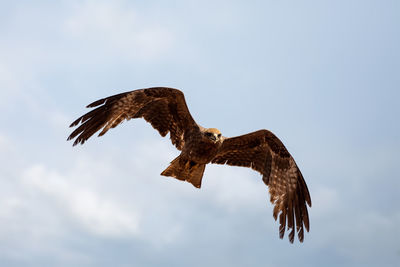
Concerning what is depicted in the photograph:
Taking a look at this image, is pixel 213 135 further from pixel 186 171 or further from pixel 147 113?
pixel 147 113

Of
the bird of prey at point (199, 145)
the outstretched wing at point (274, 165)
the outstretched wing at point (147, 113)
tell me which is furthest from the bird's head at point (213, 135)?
the outstretched wing at point (274, 165)

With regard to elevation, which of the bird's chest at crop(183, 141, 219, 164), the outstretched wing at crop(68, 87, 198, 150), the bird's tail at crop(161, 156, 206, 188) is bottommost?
the bird's tail at crop(161, 156, 206, 188)

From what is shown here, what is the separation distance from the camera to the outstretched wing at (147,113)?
30.2 ft

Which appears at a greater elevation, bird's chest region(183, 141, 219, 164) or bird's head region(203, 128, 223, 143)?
bird's head region(203, 128, 223, 143)

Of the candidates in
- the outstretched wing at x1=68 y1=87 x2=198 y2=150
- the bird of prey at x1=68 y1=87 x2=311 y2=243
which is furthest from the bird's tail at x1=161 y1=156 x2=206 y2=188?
the outstretched wing at x1=68 y1=87 x2=198 y2=150

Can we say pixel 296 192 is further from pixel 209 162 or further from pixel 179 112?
pixel 179 112

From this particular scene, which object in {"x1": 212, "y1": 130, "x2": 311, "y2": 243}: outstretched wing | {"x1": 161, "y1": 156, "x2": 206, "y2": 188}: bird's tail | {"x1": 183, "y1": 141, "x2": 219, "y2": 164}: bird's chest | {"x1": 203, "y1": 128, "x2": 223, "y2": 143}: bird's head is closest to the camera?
{"x1": 203, "y1": 128, "x2": 223, "y2": 143}: bird's head

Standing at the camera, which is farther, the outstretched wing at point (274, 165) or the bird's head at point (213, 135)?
the outstretched wing at point (274, 165)

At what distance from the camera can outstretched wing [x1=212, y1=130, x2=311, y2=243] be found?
33.3 ft

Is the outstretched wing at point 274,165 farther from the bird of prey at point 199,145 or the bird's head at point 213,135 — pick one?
the bird's head at point 213,135

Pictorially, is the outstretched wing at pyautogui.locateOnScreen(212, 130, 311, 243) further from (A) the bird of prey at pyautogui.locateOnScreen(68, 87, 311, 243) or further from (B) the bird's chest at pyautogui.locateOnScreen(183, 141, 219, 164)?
(B) the bird's chest at pyautogui.locateOnScreen(183, 141, 219, 164)

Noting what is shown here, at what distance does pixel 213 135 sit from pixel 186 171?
110 cm

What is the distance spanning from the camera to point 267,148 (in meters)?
10.5

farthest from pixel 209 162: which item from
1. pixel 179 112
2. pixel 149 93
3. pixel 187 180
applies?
pixel 149 93
